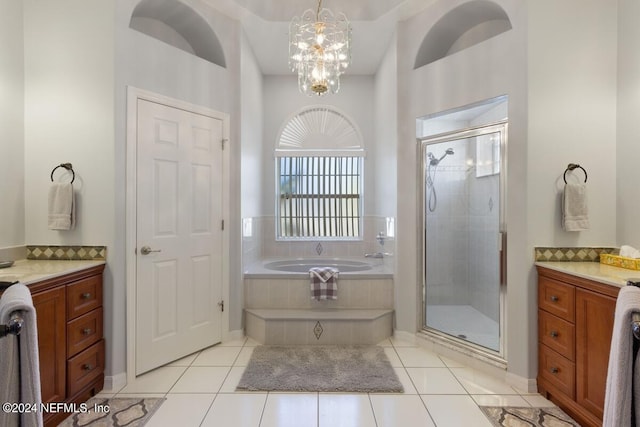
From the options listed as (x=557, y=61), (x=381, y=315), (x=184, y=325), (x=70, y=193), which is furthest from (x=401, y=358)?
(x=70, y=193)

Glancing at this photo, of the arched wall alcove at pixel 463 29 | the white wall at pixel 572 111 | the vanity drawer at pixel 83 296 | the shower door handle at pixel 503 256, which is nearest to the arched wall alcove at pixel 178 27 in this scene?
the arched wall alcove at pixel 463 29

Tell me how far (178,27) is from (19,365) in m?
3.12

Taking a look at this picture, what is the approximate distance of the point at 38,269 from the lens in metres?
2.16

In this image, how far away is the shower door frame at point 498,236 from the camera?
2682mm

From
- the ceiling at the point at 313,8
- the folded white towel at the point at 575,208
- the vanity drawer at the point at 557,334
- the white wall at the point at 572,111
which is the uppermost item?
the ceiling at the point at 313,8

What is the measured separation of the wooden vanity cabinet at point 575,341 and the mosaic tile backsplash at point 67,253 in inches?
126

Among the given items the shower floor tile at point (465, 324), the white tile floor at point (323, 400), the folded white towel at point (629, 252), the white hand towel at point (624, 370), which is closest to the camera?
the white hand towel at point (624, 370)

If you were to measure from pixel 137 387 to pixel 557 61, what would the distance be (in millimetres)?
3921

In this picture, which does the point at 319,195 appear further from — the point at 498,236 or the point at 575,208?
the point at 575,208

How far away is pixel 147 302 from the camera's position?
2.72 meters

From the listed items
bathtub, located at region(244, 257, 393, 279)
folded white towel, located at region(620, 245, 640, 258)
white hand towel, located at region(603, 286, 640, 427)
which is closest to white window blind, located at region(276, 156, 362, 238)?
bathtub, located at region(244, 257, 393, 279)

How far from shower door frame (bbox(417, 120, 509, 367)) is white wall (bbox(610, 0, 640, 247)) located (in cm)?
78

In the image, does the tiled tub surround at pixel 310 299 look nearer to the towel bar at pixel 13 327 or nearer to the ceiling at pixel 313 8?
the towel bar at pixel 13 327

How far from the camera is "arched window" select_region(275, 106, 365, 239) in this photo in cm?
492
